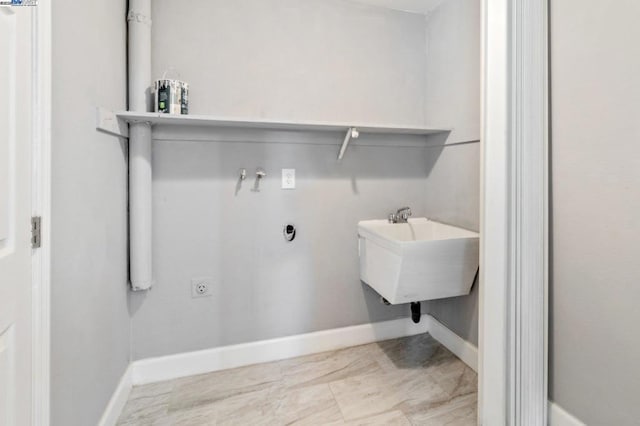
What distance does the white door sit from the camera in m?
0.73

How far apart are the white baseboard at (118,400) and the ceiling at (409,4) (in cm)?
269

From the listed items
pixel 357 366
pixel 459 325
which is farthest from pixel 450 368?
pixel 357 366

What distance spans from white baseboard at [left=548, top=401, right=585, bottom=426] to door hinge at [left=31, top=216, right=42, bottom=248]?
6.43 feet

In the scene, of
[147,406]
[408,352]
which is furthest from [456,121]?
[147,406]

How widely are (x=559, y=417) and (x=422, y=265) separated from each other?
2.64 feet

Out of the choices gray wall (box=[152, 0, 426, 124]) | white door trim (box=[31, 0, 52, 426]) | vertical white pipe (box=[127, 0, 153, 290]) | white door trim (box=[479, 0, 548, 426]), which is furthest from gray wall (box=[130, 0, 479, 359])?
white door trim (box=[31, 0, 52, 426])

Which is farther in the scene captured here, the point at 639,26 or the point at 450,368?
the point at 450,368

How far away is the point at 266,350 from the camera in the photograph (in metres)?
1.92

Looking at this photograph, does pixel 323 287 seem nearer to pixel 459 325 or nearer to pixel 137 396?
pixel 459 325

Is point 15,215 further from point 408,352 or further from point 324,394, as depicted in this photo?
point 408,352

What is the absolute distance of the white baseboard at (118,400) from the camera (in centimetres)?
133

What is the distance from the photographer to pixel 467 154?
1.88 meters

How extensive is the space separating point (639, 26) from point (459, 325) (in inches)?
66.8

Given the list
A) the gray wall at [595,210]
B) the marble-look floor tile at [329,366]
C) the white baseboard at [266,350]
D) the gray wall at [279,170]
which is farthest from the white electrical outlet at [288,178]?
the gray wall at [595,210]
